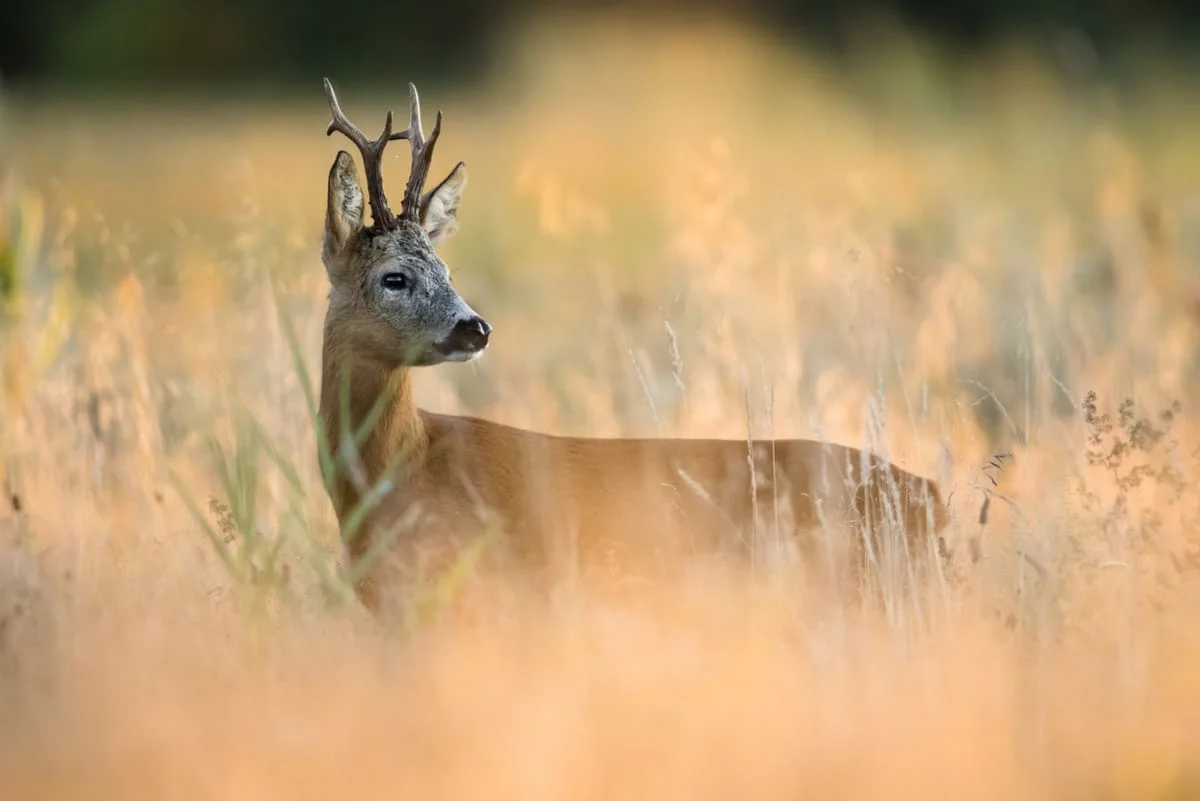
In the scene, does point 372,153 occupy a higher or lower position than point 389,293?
higher

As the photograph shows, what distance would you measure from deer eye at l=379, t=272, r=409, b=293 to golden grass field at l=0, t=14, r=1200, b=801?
345mm

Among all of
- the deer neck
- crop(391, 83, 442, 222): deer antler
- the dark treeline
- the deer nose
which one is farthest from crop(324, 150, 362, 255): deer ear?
the dark treeline

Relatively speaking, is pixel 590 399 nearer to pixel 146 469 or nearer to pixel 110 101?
pixel 146 469

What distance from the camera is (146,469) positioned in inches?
217

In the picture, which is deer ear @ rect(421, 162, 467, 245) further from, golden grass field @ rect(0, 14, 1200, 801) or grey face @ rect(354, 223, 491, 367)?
golden grass field @ rect(0, 14, 1200, 801)

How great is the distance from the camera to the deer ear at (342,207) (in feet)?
17.2

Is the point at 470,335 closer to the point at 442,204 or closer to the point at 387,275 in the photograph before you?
the point at 387,275

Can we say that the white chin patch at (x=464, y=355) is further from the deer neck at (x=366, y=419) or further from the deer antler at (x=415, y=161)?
the deer antler at (x=415, y=161)

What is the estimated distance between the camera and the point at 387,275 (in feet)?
17.5

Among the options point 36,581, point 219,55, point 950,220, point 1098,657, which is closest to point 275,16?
point 219,55

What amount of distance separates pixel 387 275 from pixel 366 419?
0.56m

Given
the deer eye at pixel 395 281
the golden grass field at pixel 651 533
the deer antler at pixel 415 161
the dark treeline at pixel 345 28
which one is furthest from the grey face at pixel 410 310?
the dark treeline at pixel 345 28

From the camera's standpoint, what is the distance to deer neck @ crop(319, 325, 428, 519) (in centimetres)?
499

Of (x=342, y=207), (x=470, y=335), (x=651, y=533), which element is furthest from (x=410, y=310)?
(x=651, y=533)
